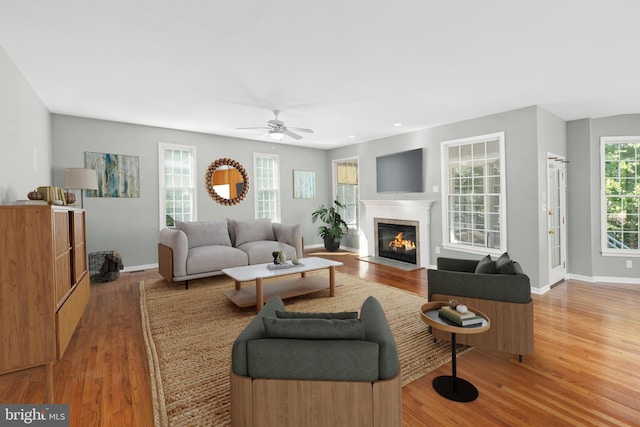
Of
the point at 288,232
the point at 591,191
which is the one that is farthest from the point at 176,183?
the point at 591,191

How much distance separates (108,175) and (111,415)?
4412 mm

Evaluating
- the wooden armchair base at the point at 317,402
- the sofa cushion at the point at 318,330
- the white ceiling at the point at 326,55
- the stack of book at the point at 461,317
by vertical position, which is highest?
the white ceiling at the point at 326,55

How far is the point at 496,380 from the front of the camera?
7.09 ft

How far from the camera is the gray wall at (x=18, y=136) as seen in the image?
267cm

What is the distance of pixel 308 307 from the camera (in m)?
3.60

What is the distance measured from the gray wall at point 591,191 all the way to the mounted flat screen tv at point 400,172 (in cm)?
235

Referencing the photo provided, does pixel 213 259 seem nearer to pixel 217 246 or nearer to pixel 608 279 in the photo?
pixel 217 246

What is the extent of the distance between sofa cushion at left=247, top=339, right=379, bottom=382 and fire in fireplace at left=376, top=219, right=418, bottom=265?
4731mm

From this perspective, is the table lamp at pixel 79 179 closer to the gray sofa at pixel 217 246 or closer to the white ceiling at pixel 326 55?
the white ceiling at pixel 326 55

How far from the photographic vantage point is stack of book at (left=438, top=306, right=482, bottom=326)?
2.06 m

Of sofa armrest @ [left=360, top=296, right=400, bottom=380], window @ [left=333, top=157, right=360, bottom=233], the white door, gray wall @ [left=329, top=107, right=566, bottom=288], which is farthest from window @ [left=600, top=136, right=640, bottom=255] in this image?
sofa armrest @ [left=360, top=296, right=400, bottom=380]

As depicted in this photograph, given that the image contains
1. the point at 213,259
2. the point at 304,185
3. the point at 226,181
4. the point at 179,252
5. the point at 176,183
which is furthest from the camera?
the point at 304,185

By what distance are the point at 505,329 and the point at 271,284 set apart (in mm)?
2690

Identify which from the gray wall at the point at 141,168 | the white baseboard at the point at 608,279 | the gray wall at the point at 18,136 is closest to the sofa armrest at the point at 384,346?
the gray wall at the point at 18,136
